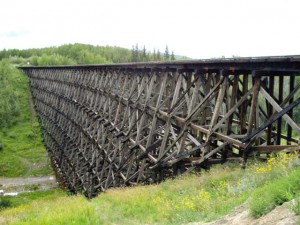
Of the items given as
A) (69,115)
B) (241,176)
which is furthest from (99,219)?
(69,115)

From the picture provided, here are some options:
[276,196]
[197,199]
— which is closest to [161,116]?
[197,199]

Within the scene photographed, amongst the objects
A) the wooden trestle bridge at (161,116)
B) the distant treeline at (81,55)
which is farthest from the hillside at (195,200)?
the distant treeline at (81,55)

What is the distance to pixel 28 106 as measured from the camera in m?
50.2

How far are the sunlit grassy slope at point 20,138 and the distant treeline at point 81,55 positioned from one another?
1862 cm

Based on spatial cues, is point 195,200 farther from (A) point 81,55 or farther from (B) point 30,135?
(A) point 81,55

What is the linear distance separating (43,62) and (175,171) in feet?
223

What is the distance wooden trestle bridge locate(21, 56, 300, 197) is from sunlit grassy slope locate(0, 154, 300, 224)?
750 mm

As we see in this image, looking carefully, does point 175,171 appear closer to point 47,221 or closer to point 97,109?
point 47,221

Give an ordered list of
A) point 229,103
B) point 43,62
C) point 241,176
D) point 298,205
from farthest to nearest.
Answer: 1. point 43,62
2. point 229,103
3. point 241,176
4. point 298,205

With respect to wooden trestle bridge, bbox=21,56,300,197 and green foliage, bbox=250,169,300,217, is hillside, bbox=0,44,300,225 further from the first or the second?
wooden trestle bridge, bbox=21,56,300,197

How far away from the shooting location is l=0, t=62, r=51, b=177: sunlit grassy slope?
118ft

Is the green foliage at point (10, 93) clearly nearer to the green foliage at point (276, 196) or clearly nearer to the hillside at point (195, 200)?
the hillside at point (195, 200)

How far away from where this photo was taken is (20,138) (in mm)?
42156

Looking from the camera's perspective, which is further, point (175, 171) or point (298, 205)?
point (175, 171)
